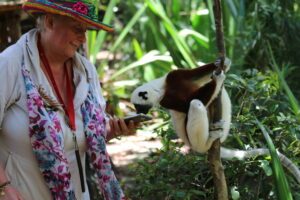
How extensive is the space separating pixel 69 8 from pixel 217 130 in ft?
4.97

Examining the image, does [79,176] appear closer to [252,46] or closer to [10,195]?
[10,195]

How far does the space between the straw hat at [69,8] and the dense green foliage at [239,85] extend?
53.6 inches

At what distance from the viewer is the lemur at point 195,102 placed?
9.77ft

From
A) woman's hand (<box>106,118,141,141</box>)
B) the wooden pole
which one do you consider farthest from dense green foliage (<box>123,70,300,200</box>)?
woman's hand (<box>106,118,141,141</box>)

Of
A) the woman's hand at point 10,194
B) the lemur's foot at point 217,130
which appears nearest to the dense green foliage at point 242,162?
the lemur's foot at point 217,130

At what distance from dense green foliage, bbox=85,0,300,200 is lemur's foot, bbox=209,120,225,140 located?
126 millimetres

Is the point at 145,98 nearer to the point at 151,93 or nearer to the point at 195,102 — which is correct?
the point at 151,93

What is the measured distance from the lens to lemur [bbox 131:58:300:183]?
9.77ft

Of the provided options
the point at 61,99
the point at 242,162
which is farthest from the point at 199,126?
the point at 61,99

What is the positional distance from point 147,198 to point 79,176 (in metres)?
1.30

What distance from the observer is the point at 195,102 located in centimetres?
302

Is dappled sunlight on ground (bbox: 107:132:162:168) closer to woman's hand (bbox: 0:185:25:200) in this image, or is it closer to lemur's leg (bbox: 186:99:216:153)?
lemur's leg (bbox: 186:99:216:153)

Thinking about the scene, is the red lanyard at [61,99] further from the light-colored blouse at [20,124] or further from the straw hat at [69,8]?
the straw hat at [69,8]

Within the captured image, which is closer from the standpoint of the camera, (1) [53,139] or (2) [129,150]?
(1) [53,139]
